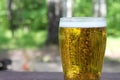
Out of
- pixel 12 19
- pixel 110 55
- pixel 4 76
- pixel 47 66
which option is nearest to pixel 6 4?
pixel 12 19

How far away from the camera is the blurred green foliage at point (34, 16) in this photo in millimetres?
13160

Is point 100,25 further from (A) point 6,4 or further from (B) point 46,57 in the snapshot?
(A) point 6,4

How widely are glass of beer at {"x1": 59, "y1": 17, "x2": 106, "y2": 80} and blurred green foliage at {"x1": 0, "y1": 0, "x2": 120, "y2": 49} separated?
36.9 ft

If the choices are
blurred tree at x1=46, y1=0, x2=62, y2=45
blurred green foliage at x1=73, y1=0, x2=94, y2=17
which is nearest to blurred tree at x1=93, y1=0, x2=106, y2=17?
blurred green foliage at x1=73, y1=0, x2=94, y2=17

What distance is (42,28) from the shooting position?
558 inches

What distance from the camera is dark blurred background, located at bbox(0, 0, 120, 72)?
7984 millimetres

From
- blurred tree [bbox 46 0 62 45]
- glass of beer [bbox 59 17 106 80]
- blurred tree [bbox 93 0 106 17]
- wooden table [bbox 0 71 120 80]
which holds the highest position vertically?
glass of beer [bbox 59 17 106 80]

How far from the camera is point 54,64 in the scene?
24.2 ft

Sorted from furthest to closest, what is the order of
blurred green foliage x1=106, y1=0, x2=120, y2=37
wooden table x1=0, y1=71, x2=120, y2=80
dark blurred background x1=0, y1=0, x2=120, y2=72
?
blurred green foliage x1=106, y1=0, x2=120, y2=37, dark blurred background x1=0, y1=0, x2=120, y2=72, wooden table x1=0, y1=71, x2=120, y2=80

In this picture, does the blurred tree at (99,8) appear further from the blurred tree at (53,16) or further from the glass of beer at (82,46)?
the glass of beer at (82,46)

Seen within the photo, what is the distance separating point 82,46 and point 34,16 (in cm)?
1346

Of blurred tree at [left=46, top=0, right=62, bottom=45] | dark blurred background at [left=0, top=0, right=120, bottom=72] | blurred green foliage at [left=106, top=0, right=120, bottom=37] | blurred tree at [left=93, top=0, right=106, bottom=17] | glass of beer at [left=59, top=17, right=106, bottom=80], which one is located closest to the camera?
glass of beer at [left=59, top=17, right=106, bottom=80]

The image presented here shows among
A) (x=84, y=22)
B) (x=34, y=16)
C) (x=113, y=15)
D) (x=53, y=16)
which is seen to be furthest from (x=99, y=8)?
(x=84, y=22)

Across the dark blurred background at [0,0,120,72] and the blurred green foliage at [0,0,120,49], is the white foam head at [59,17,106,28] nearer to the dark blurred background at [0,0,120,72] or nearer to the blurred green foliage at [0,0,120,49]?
the dark blurred background at [0,0,120,72]
